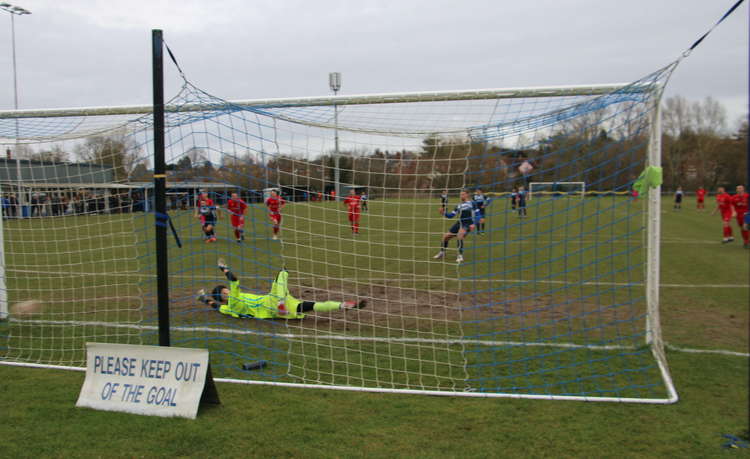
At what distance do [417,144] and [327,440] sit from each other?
10.3 feet

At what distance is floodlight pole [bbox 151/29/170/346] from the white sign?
0.33m

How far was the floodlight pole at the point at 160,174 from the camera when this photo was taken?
435 cm

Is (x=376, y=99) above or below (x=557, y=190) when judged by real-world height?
above

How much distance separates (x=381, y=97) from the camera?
17.7 ft

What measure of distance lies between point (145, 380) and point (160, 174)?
6.02 feet

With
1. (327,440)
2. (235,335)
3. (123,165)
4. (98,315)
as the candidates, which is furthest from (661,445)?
(98,315)

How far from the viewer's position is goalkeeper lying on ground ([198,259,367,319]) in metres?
6.65

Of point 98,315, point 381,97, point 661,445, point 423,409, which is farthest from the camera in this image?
point 98,315

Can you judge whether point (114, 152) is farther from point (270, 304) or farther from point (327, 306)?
point (327, 306)

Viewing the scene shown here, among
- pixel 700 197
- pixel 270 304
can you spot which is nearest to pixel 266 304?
pixel 270 304

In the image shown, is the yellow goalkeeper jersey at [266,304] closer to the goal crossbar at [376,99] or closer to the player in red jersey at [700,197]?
the goal crossbar at [376,99]

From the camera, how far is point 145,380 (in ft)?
14.8

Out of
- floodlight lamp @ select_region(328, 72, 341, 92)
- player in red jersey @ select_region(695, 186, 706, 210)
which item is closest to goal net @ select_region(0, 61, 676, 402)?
floodlight lamp @ select_region(328, 72, 341, 92)

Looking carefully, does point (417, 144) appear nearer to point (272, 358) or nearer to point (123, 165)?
point (272, 358)
